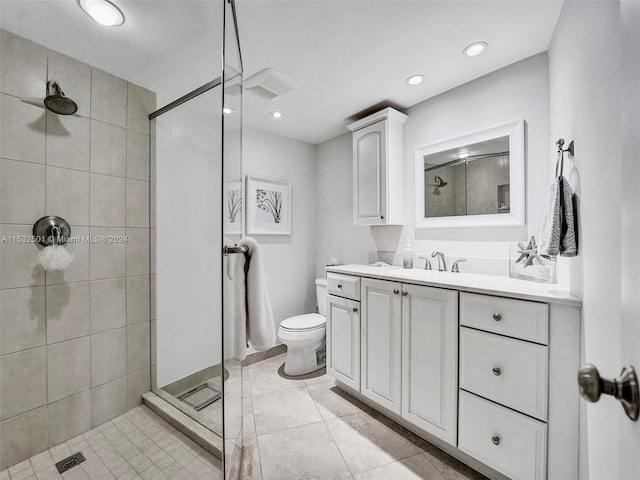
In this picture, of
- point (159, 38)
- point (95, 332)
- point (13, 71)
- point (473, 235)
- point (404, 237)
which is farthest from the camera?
point (404, 237)

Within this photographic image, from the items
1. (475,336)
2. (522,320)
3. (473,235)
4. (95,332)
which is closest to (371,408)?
(475,336)

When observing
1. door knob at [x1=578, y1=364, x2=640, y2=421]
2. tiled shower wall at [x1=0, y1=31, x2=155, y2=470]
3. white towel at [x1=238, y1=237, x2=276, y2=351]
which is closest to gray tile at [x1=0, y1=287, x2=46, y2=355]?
tiled shower wall at [x1=0, y1=31, x2=155, y2=470]

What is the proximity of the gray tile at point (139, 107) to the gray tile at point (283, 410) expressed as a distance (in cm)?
176

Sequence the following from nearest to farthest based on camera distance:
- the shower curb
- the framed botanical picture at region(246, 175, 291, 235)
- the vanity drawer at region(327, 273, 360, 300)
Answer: the shower curb < the vanity drawer at region(327, 273, 360, 300) < the framed botanical picture at region(246, 175, 291, 235)

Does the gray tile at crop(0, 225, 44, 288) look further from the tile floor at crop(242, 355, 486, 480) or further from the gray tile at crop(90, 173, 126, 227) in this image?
the tile floor at crop(242, 355, 486, 480)

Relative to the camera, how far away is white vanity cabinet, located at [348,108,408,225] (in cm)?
218

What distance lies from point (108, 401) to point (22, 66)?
1051mm

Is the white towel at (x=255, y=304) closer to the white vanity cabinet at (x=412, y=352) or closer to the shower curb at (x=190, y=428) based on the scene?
the shower curb at (x=190, y=428)

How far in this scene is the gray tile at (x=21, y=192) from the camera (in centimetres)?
72

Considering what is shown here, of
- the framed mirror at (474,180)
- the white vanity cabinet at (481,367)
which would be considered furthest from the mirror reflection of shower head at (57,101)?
the framed mirror at (474,180)

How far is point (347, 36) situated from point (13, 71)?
1404 millimetres

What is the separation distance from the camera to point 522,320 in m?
1.15

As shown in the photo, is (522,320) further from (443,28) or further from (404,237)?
(443,28)

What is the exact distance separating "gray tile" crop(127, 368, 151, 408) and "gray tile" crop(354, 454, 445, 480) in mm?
1090
